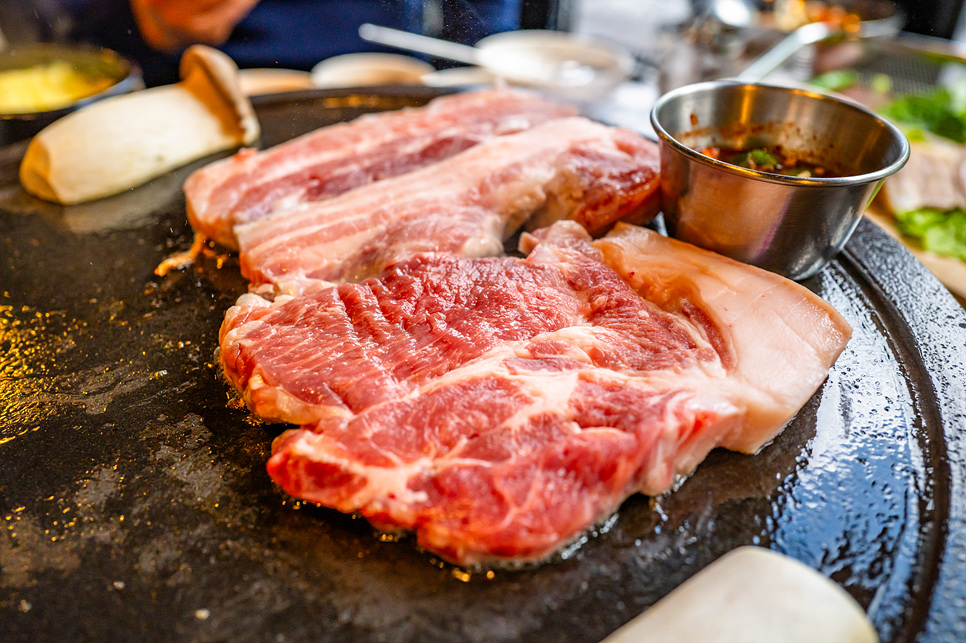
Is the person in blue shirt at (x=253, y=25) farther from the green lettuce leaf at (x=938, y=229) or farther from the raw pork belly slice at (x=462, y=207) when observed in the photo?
the green lettuce leaf at (x=938, y=229)

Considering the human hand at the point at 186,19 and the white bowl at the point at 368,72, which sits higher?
the human hand at the point at 186,19

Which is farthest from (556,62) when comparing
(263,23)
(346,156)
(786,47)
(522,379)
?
(522,379)

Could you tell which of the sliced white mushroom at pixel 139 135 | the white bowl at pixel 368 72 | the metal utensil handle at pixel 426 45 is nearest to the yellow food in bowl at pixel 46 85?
the sliced white mushroom at pixel 139 135

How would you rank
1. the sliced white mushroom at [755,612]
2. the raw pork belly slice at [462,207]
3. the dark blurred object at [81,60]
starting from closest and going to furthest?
the sliced white mushroom at [755,612]
the raw pork belly slice at [462,207]
the dark blurred object at [81,60]

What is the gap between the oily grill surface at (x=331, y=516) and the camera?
5.82ft

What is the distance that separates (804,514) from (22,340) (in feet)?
10.0

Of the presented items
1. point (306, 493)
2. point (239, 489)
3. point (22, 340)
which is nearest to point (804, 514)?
point (306, 493)

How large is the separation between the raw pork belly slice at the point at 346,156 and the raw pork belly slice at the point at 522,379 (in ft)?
2.62

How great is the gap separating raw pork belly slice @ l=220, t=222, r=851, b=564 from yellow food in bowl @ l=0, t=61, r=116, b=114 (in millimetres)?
3342

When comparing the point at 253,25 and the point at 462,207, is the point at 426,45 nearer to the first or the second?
the point at 253,25

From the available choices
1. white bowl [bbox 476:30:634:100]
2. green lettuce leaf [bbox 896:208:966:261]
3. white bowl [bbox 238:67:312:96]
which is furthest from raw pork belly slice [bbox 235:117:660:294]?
white bowl [bbox 238:67:312:96]

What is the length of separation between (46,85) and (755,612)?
223 inches

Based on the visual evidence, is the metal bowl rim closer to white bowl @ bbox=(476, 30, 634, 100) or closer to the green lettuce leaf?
the green lettuce leaf

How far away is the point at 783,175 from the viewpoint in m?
2.47
